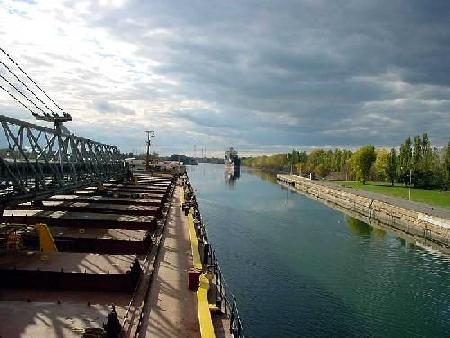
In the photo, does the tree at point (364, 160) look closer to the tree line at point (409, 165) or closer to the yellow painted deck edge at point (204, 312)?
the tree line at point (409, 165)

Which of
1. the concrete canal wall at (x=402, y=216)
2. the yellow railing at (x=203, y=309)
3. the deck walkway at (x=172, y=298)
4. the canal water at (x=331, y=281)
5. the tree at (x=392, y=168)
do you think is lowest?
the canal water at (x=331, y=281)

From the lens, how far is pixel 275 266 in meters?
44.8

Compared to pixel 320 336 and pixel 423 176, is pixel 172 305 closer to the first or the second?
pixel 320 336

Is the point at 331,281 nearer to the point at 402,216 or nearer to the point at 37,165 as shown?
the point at 37,165

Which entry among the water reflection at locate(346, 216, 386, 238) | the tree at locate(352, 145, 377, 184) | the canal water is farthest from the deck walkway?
the tree at locate(352, 145, 377, 184)

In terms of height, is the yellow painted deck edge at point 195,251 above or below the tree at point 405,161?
below

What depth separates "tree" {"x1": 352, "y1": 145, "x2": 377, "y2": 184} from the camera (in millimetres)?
154750

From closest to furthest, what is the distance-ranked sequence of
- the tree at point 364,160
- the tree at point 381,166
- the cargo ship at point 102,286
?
the cargo ship at point 102,286 → the tree at point 381,166 → the tree at point 364,160

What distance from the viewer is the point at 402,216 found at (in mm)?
76500

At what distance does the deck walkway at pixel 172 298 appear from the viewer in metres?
16.2

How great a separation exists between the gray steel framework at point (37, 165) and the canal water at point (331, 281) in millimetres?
17156

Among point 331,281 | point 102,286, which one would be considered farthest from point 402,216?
point 102,286

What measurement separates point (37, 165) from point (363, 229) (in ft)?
177

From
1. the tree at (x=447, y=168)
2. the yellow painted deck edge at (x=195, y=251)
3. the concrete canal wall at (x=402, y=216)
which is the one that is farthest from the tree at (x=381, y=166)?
the yellow painted deck edge at (x=195, y=251)
